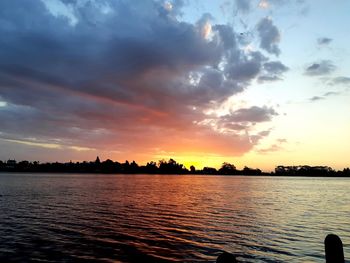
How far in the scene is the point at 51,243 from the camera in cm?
2752

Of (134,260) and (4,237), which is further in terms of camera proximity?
(4,237)

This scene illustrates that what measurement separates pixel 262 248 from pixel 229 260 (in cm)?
2010

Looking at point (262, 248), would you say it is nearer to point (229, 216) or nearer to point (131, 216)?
point (229, 216)

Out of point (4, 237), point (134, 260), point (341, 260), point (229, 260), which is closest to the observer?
point (229, 260)

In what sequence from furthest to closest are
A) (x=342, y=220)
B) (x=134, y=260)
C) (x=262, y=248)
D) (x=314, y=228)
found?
(x=342, y=220), (x=314, y=228), (x=262, y=248), (x=134, y=260)

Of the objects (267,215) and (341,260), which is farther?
(267,215)

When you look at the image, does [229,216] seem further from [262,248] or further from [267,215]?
[262,248]

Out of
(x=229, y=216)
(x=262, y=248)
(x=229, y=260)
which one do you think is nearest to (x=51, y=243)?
(x=262, y=248)

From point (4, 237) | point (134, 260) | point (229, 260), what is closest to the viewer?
point (229, 260)

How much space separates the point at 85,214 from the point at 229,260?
136 ft

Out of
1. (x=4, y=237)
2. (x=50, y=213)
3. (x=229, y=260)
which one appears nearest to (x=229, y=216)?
(x=50, y=213)

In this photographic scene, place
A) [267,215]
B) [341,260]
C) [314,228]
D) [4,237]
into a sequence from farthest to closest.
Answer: [267,215], [314,228], [4,237], [341,260]

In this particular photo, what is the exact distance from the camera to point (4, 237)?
2962 centimetres

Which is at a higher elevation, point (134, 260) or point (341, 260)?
point (341, 260)
